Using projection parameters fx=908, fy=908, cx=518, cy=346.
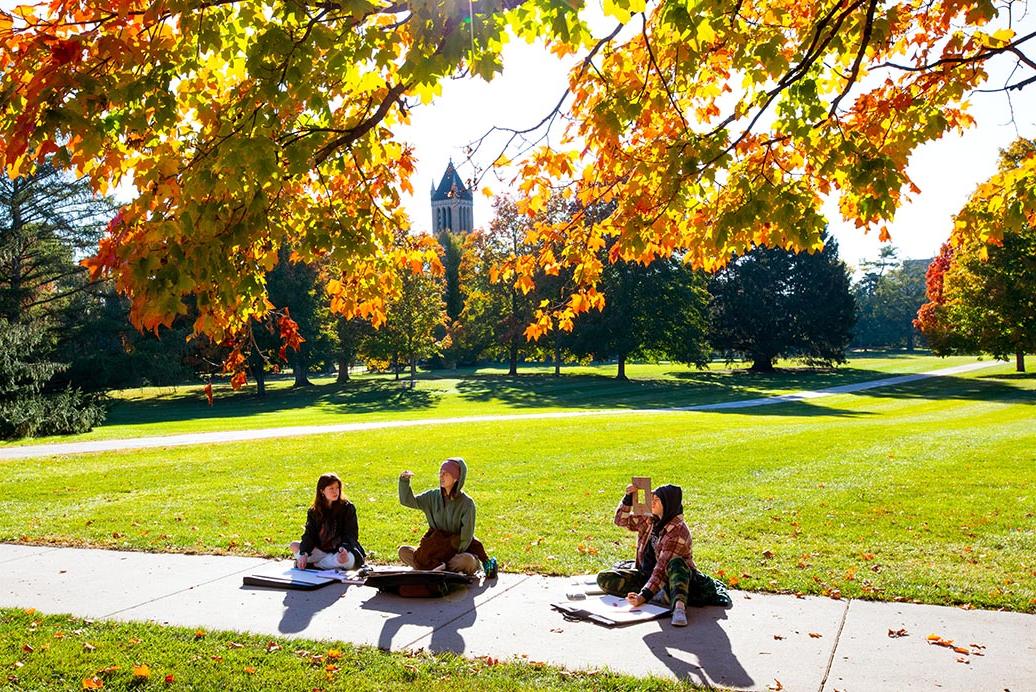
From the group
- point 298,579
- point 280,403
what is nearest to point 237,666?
point 298,579

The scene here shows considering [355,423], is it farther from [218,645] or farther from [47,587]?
[218,645]

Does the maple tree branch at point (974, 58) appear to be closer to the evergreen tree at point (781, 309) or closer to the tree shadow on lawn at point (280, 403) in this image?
the tree shadow on lawn at point (280, 403)

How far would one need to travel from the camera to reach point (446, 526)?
8406mm

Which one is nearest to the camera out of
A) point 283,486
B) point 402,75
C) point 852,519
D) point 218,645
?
point 402,75

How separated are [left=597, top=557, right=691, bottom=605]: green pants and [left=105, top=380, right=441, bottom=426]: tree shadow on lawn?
28.0m

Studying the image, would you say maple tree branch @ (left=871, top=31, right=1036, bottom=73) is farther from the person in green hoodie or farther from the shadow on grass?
the shadow on grass

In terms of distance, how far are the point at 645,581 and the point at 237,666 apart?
331 centimetres

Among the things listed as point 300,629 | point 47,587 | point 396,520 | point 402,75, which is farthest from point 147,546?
point 402,75

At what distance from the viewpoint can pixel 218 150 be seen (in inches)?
219

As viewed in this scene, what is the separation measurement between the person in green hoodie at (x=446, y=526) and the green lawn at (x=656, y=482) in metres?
0.68

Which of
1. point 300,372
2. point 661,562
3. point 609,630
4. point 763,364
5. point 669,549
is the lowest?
point 609,630

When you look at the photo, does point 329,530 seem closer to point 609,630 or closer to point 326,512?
point 326,512

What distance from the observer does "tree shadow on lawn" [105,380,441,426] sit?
36.6 meters

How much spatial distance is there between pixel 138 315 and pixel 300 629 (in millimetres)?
3042
